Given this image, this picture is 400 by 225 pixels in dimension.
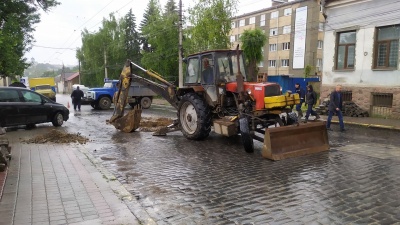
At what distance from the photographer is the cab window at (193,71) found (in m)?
10.3

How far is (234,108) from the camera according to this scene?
963 cm

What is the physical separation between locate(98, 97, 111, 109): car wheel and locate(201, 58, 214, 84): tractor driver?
51.5ft

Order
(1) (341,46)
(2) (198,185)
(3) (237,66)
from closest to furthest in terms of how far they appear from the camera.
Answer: (2) (198,185), (3) (237,66), (1) (341,46)

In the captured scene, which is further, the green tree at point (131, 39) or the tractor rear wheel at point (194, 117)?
the green tree at point (131, 39)

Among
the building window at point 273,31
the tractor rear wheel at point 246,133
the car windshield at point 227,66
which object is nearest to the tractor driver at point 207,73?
the car windshield at point 227,66

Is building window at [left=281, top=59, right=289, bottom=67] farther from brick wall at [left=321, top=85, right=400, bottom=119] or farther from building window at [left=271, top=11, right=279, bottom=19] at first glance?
brick wall at [left=321, top=85, right=400, bottom=119]

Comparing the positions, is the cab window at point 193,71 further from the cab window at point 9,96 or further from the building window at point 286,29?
the building window at point 286,29

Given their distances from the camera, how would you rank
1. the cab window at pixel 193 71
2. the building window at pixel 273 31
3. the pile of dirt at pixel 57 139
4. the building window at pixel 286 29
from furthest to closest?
1. the building window at pixel 273 31
2. the building window at pixel 286 29
3. the cab window at pixel 193 71
4. the pile of dirt at pixel 57 139

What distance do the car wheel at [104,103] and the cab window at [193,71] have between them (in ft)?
47.9

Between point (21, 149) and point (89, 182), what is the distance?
13.0 ft

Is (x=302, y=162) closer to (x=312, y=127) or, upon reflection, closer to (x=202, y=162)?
(x=312, y=127)

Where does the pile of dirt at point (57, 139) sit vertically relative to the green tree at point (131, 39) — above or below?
below

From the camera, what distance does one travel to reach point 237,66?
32.1 feet

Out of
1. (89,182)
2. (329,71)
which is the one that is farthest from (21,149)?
(329,71)
